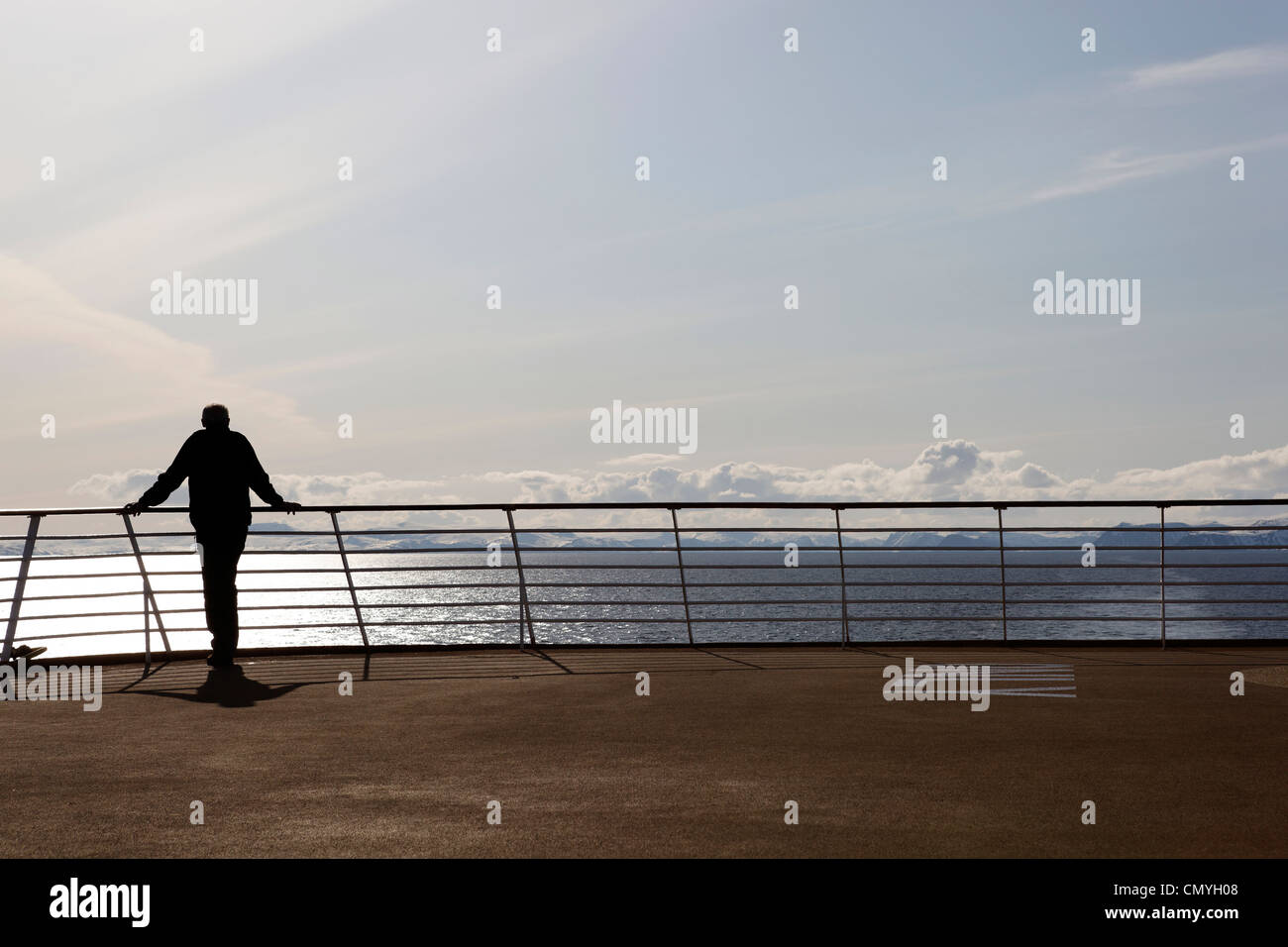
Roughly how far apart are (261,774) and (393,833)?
1273 mm

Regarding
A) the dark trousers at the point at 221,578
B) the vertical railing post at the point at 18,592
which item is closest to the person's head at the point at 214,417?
the dark trousers at the point at 221,578

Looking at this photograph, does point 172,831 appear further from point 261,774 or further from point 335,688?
point 335,688

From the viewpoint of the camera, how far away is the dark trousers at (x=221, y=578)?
8914 mm

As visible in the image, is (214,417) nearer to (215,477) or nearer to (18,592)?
(215,477)

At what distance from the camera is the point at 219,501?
893cm

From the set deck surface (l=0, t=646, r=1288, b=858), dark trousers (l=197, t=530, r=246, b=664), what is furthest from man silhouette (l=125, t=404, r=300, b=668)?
deck surface (l=0, t=646, r=1288, b=858)

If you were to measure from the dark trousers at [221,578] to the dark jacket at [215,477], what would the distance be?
81 mm

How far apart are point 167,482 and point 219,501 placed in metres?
0.39

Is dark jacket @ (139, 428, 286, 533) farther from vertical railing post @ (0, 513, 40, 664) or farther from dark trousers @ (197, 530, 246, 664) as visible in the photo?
vertical railing post @ (0, 513, 40, 664)

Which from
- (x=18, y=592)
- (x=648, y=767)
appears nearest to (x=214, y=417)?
(x=18, y=592)

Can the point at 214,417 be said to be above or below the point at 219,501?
above

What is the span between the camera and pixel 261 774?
4.99 m
